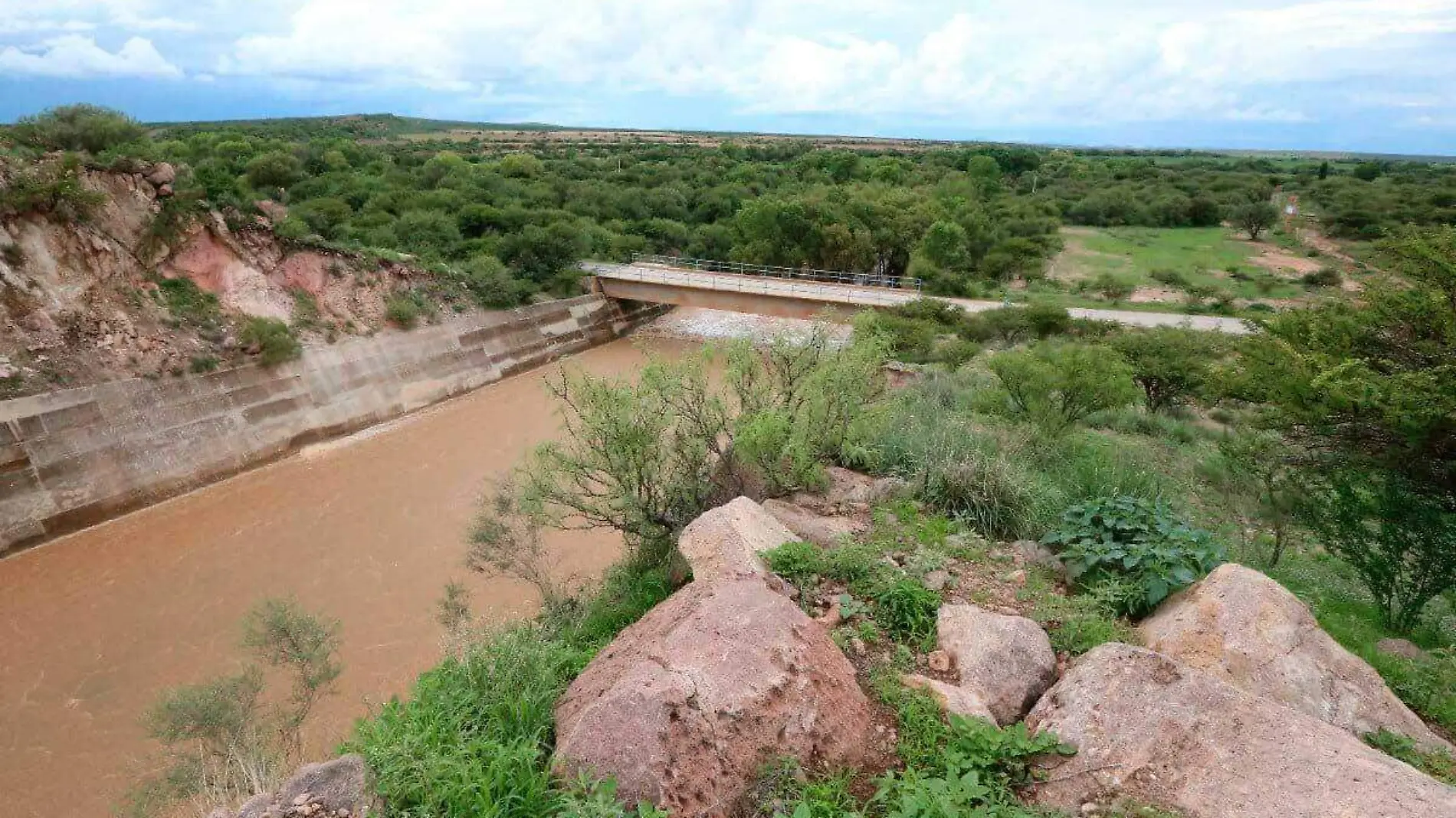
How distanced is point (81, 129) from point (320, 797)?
31.0 meters

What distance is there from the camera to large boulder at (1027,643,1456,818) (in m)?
3.36

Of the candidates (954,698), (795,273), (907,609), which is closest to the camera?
(954,698)

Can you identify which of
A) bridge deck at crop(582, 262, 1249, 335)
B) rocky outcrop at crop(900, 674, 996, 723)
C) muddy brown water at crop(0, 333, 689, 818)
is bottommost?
muddy brown water at crop(0, 333, 689, 818)

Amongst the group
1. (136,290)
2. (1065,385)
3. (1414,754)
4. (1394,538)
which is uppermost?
(1414,754)

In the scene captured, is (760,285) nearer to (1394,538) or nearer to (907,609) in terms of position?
(1394,538)

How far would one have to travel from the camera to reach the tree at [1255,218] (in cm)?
5184

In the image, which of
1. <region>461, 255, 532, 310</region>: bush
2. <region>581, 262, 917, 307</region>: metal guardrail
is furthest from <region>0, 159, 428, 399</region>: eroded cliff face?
<region>581, 262, 917, 307</region>: metal guardrail

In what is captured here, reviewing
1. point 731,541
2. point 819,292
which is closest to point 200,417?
point 731,541

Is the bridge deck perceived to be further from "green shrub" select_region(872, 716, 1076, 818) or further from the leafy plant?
"green shrub" select_region(872, 716, 1076, 818)

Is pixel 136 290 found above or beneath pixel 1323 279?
above

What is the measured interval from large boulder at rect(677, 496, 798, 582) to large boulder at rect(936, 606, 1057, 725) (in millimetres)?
1527

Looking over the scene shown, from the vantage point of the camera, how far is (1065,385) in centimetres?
1462

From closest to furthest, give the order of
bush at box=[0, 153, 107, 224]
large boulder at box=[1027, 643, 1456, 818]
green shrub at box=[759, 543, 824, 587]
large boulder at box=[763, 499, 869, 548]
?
large boulder at box=[1027, 643, 1456, 818] < green shrub at box=[759, 543, 824, 587] < large boulder at box=[763, 499, 869, 548] < bush at box=[0, 153, 107, 224]

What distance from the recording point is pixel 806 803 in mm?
3635
